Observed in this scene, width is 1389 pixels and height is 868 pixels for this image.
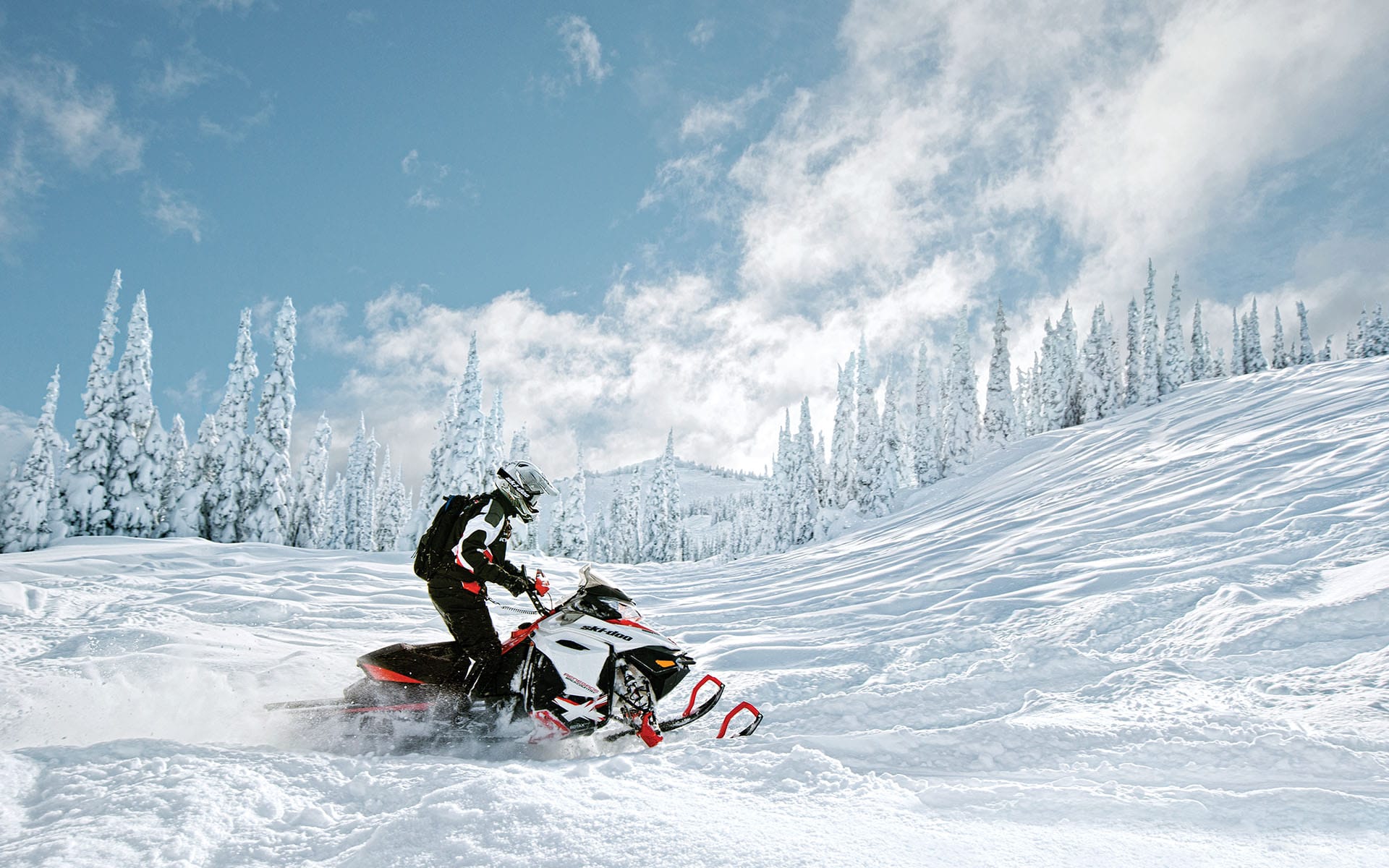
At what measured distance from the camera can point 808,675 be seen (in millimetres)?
7008

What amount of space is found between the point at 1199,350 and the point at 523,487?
84.9 m

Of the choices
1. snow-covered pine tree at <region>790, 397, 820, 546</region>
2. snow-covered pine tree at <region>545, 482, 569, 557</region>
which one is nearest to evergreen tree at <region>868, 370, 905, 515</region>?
snow-covered pine tree at <region>790, 397, 820, 546</region>

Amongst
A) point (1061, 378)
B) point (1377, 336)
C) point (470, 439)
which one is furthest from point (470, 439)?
point (1377, 336)

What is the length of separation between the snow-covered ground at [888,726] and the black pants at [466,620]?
2.55 ft

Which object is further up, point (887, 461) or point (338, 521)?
point (887, 461)

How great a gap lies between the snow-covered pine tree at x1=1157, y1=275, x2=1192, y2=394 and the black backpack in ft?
226

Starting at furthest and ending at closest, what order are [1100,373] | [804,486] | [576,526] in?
1. [1100,373]
2. [804,486]
3. [576,526]

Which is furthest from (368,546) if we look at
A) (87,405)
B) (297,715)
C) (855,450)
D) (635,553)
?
(297,715)

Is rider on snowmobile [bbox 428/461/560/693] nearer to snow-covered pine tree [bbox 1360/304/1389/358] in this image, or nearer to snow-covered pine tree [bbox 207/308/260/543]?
snow-covered pine tree [bbox 207/308/260/543]

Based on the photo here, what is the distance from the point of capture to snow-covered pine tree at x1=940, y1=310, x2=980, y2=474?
4959 centimetres

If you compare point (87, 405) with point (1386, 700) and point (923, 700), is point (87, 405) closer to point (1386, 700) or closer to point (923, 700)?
point (923, 700)

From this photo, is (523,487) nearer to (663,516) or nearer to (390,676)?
(390,676)

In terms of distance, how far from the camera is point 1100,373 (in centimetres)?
6169

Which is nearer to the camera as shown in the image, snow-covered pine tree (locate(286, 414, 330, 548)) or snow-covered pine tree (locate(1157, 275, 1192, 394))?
snow-covered pine tree (locate(286, 414, 330, 548))
